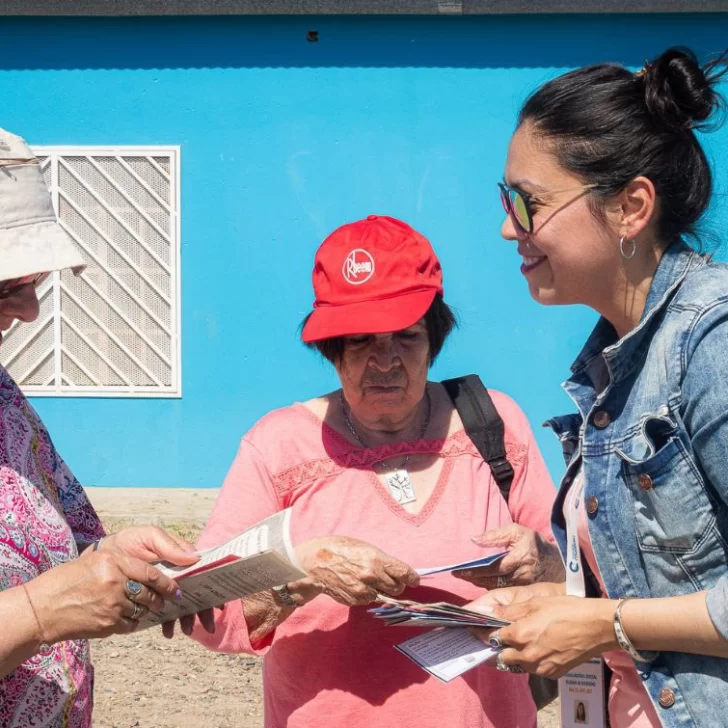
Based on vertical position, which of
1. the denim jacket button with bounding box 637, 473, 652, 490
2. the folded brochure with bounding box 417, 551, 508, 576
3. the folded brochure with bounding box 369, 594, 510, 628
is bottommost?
the folded brochure with bounding box 369, 594, 510, 628

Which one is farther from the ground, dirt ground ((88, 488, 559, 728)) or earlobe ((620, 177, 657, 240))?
earlobe ((620, 177, 657, 240))

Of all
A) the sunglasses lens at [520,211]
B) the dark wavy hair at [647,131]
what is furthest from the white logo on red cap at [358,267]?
the dark wavy hair at [647,131]

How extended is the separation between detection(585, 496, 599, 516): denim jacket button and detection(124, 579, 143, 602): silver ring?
2.81ft

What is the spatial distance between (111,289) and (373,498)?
5269 mm

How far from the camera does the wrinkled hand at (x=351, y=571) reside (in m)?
2.17

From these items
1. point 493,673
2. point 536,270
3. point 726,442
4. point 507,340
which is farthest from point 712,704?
point 507,340

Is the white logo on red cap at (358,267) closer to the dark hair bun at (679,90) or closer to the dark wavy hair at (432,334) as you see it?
the dark wavy hair at (432,334)

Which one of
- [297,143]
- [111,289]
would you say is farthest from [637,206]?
[111,289]

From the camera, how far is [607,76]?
202 cm

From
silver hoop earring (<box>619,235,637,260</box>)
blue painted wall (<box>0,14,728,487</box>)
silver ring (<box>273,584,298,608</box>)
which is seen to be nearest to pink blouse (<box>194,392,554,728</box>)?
silver ring (<box>273,584,298,608</box>)

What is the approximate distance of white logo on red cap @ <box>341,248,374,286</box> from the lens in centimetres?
248

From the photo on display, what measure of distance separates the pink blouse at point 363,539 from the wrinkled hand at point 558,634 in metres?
0.45

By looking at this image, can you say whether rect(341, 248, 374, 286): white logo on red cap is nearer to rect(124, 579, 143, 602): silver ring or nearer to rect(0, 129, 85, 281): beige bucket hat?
rect(0, 129, 85, 281): beige bucket hat

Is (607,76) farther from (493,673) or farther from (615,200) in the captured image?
(493,673)
